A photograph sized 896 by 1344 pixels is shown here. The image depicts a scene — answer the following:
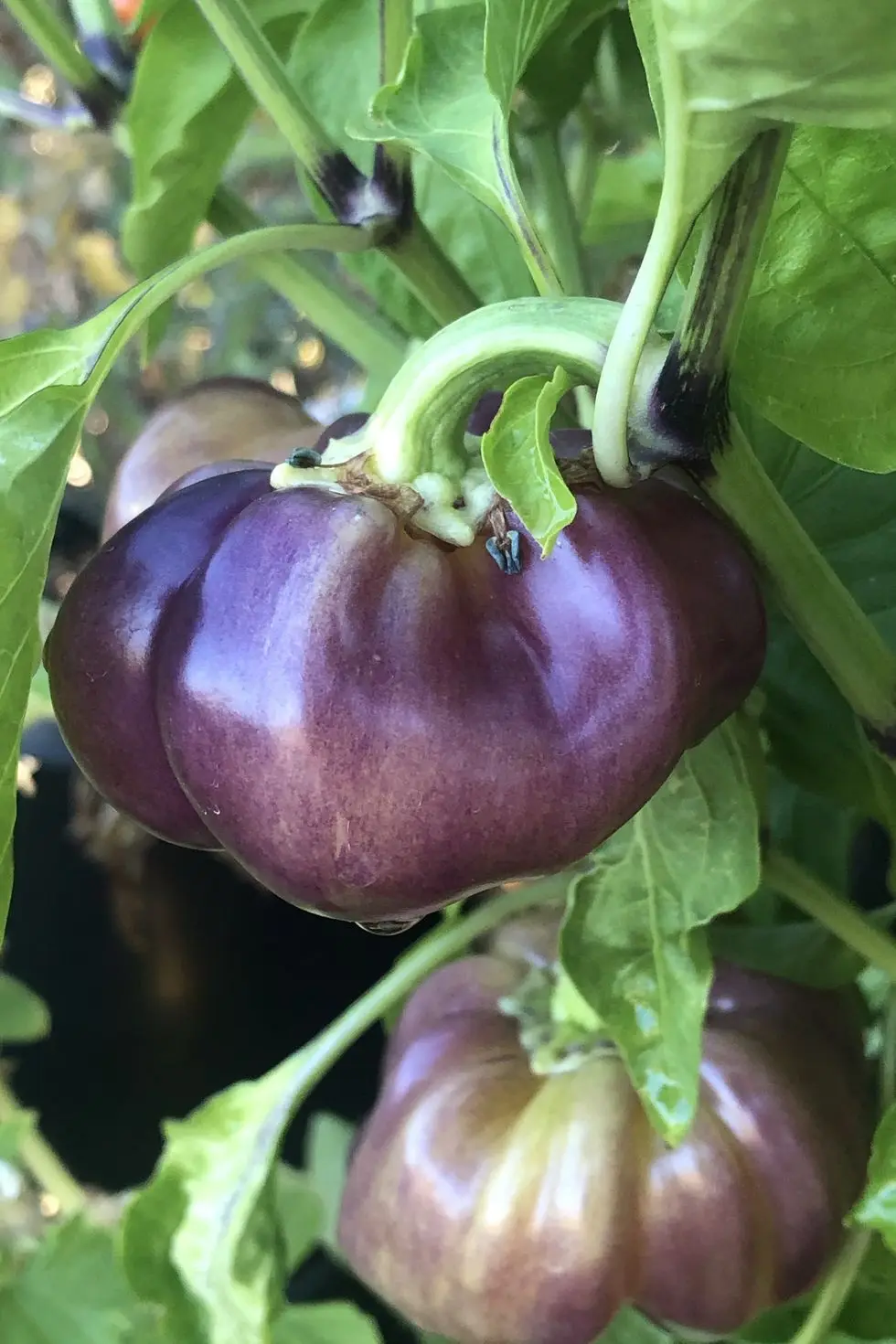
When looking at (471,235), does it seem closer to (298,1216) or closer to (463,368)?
(463,368)

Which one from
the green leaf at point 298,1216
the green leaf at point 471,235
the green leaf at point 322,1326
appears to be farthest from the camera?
the green leaf at point 298,1216

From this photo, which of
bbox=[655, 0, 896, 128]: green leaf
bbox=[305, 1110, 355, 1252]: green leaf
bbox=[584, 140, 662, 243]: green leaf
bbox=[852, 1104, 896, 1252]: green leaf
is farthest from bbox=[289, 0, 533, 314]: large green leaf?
bbox=[305, 1110, 355, 1252]: green leaf

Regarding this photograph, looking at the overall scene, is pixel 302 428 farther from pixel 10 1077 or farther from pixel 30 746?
pixel 10 1077

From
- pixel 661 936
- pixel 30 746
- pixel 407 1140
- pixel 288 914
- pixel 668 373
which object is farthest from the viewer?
pixel 288 914

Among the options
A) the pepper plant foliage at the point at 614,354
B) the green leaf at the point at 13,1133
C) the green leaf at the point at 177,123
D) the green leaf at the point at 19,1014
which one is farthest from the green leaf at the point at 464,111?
the green leaf at the point at 19,1014

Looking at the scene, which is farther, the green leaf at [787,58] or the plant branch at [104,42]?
the plant branch at [104,42]

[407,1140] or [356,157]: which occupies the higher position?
[356,157]

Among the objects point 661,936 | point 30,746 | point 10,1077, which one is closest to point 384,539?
point 661,936

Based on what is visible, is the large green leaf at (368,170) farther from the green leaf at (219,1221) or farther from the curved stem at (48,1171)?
the curved stem at (48,1171)
